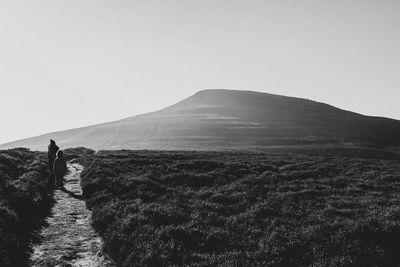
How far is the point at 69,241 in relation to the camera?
1448 cm

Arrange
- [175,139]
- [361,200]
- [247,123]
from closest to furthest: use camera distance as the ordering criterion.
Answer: [361,200], [175,139], [247,123]

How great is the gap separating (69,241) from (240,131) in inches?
4405

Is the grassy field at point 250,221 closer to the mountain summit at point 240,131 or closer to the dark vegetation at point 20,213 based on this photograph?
the dark vegetation at point 20,213

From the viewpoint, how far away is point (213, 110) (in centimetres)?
17762

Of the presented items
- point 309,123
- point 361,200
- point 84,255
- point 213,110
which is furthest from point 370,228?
point 213,110

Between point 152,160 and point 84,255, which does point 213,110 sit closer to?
point 152,160

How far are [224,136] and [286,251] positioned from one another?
10576 centimetres

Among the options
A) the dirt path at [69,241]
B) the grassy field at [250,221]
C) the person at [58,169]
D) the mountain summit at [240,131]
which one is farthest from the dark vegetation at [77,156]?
the mountain summit at [240,131]

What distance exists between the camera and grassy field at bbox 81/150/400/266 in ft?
37.6

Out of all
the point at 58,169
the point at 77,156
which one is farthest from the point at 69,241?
the point at 77,156

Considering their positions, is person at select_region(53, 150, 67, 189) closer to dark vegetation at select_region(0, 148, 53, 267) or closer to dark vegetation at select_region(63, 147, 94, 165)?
dark vegetation at select_region(0, 148, 53, 267)

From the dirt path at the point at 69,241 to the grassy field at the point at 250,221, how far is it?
0.57 m

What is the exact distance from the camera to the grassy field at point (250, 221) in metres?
11.4

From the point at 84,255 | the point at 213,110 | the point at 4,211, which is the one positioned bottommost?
the point at 84,255
